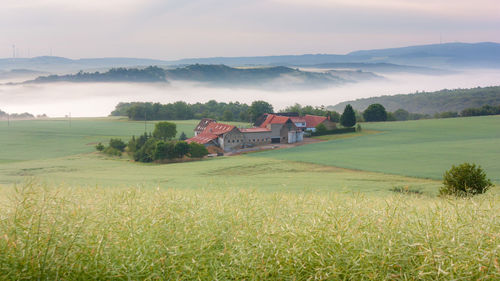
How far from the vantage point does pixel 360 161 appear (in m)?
28.2

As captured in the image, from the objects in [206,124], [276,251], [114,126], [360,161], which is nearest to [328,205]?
[276,251]

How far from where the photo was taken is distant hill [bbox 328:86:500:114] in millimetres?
80562

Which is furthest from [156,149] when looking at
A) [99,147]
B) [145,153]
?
[99,147]

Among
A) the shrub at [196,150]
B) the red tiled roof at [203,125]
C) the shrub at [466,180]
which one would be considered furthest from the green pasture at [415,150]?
the red tiled roof at [203,125]

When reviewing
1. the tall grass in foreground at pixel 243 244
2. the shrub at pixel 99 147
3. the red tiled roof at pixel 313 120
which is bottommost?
the shrub at pixel 99 147

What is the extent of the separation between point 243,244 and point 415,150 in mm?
33395

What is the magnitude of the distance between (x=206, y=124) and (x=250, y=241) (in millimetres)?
45722

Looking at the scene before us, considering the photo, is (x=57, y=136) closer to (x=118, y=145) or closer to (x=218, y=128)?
(x=118, y=145)

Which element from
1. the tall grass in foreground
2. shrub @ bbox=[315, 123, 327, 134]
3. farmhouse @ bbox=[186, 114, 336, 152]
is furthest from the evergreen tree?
the tall grass in foreground

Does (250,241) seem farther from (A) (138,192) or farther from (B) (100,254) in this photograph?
(A) (138,192)

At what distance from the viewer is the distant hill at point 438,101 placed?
80562mm

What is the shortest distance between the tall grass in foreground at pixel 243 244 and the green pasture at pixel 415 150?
63.0 feet

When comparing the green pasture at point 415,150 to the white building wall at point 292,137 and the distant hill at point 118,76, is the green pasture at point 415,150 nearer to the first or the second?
the white building wall at point 292,137

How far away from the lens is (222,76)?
406 feet
